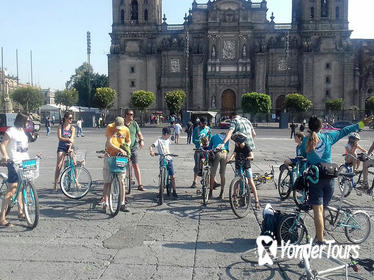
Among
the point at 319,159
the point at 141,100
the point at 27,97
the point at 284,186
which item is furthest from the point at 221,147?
the point at 27,97

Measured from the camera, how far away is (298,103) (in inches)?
2005

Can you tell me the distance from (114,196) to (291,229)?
3.16 meters

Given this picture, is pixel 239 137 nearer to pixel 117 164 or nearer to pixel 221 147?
pixel 221 147

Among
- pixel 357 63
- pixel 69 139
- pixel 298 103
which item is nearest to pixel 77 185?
pixel 69 139

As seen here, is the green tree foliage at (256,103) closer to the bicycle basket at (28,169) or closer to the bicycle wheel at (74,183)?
the bicycle wheel at (74,183)

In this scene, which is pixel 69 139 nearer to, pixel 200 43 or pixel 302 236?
pixel 302 236

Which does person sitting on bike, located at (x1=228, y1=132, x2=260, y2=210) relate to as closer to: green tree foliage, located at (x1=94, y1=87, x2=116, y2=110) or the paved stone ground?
the paved stone ground

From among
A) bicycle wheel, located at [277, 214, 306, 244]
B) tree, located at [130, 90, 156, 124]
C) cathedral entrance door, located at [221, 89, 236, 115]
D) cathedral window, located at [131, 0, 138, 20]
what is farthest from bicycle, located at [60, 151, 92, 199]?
cathedral window, located at [131, 0, 138, 20]

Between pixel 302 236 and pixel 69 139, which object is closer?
pixel 302 236

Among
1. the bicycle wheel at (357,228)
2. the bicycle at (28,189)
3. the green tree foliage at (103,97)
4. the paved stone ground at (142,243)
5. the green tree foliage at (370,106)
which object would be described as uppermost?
the green tree foliage at (103,97)

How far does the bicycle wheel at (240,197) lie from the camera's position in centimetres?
691

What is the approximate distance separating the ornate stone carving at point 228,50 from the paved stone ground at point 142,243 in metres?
51.9

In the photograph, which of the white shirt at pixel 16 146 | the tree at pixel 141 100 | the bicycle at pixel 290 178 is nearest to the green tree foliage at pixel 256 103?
the tree at pixel 141 100

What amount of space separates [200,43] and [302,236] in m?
56.8
